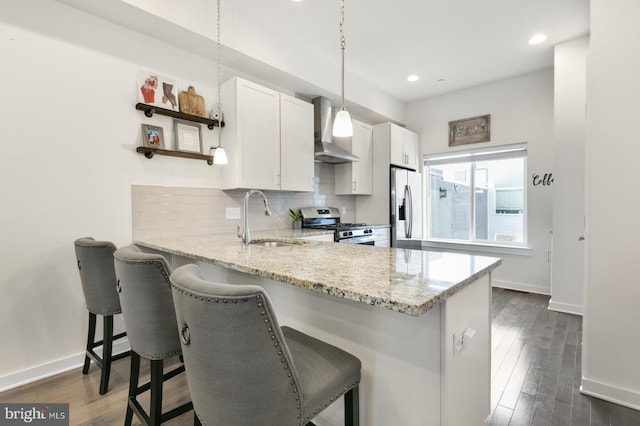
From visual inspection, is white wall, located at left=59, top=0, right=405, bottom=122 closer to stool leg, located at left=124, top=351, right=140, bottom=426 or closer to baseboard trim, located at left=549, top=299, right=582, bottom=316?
stool leg, located at left=124, top=351, right=140, bottom=426

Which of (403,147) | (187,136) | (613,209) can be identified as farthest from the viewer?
(403,147)

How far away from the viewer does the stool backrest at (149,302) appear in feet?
4.16

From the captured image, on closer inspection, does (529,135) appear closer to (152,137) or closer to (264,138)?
(264,138)

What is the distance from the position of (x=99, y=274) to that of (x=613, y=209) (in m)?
3.16

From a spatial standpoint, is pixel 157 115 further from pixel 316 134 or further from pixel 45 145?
pixel 316 134

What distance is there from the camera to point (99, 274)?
1.83 meters

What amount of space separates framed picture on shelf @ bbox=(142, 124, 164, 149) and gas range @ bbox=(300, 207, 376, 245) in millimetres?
1791

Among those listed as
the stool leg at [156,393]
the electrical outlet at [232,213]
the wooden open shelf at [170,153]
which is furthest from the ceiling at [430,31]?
the stool leg at [156,393]

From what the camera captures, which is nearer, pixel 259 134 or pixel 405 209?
pixel 259 134

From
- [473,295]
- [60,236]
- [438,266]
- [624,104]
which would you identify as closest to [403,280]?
[438,266]

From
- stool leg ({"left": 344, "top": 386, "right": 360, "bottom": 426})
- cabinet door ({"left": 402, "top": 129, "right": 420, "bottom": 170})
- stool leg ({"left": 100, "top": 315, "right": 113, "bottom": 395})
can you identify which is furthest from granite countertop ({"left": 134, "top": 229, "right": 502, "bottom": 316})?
cabinet door ({"left": 402, "top": 129, "right": 420, "bottom": 170})

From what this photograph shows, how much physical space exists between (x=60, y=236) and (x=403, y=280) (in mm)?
2406

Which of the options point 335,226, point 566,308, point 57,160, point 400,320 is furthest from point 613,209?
point 57,160

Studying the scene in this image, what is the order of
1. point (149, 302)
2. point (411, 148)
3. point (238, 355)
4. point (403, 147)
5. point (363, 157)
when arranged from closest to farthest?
point (238, 355)
point (149, 302)
point (363, 157)
point (403, 147)
point (411, 148)
